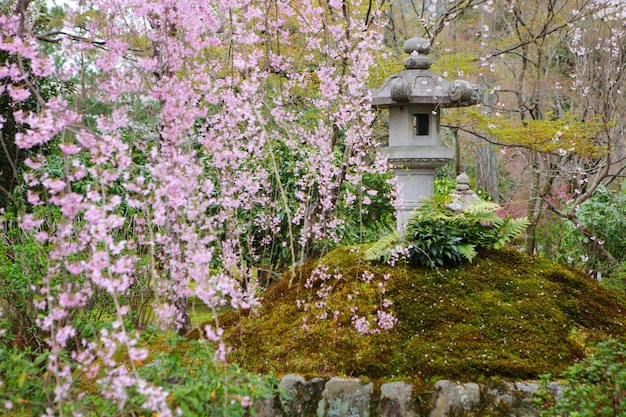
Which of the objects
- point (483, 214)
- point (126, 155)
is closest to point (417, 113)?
point (483, 214)

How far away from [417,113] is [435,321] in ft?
7.37

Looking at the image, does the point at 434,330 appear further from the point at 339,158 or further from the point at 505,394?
the point at 339,158

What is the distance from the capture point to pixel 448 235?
445 cm

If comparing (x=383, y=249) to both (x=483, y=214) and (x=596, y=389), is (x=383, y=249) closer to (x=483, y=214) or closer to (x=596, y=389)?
(x=483, y=214)

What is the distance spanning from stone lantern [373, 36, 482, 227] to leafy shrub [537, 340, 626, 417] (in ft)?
7.76

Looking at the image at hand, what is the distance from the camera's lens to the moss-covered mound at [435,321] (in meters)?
3.53

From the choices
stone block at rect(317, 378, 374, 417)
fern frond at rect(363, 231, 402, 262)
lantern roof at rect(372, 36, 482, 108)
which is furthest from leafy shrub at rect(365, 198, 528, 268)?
stone block at rect(317, 378, 374, 417)

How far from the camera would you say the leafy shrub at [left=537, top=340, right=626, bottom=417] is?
7.61 feet

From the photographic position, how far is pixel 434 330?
12.6ft

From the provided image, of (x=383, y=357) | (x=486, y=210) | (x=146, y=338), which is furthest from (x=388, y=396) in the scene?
(x=486, y=210)

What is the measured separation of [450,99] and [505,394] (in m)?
2.78

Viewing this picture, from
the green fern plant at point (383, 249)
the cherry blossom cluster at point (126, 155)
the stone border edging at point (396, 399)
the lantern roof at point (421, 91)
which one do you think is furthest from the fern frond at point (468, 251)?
the lantern roof at point (421, 91)

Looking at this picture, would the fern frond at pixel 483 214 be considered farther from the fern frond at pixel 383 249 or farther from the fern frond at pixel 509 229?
the fern frond at pixel 383 249

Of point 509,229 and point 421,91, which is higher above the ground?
point 421,91
